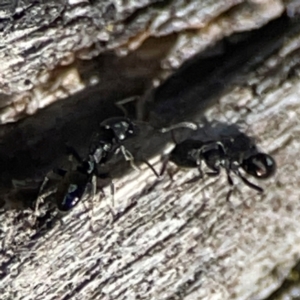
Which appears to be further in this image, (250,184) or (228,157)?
(228,157)

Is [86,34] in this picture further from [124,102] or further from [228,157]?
[228,157]

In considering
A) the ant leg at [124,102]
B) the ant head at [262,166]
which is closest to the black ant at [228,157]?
the ant head at [262,166]

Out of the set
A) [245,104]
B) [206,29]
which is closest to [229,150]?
[245,104]

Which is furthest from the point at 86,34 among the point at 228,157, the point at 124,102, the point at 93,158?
the point at 228,157

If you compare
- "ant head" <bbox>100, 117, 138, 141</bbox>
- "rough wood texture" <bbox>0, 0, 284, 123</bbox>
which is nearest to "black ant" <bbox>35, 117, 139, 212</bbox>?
"ant head" <bbox>100, 117, 138, 141</bbox>

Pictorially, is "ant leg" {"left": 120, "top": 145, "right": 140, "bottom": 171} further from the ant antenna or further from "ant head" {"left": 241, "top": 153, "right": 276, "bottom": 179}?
"ant head" {"left": 241, "top": 153, "right": 276, "bottom": 179}

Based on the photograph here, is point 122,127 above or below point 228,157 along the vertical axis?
above

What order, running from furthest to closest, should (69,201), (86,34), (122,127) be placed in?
1. (122,127)
2. (69,201)
3. (86,34)
